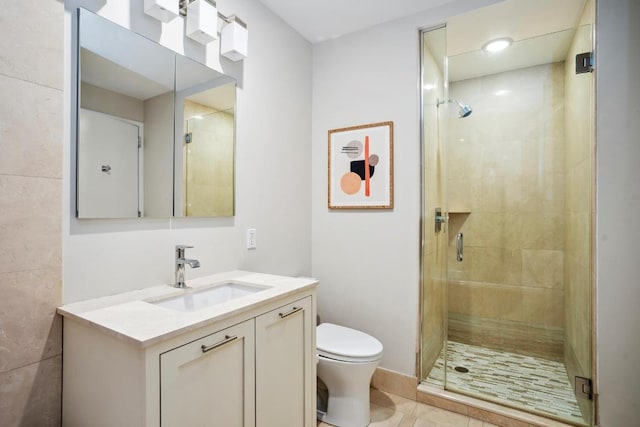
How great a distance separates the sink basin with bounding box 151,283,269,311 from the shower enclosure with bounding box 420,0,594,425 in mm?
1228

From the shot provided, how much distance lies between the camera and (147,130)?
1.50 metres

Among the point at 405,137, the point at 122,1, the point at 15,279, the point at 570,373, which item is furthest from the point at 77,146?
the point at 570,373

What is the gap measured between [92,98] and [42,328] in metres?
0.88

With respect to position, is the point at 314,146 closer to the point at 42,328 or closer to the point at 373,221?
the point at 373,221

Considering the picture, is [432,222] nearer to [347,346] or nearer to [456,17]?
[347,346]

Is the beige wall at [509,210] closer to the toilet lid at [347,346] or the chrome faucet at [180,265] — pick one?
the toilet lid at [347,346]

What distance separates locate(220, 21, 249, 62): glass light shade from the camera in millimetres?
1716

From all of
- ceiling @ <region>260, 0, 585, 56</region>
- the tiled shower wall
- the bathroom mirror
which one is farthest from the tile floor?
ceiling @ <region>260, 0, 585, 56</region>

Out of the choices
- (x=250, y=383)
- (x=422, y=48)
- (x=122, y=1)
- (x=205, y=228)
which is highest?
(x=422, y=48)

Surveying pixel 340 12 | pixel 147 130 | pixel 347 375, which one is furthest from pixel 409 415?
pixel 340 12

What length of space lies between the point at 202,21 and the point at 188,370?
150cm

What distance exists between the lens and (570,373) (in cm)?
220

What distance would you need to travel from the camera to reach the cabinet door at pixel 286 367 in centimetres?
130

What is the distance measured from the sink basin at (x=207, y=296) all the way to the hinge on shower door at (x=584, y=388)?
6.01 feet
